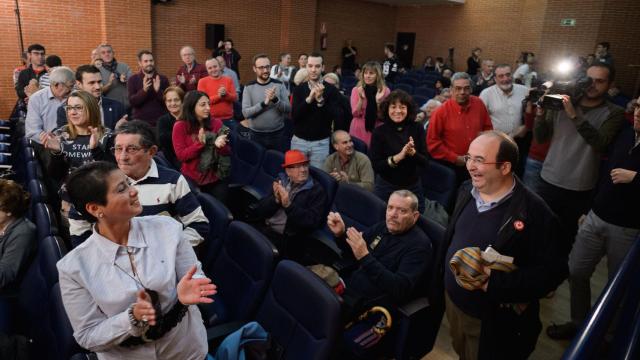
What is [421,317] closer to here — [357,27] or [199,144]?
[199,144]

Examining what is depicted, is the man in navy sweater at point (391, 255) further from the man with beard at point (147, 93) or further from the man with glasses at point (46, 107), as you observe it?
the man with beard at point (147, 93)

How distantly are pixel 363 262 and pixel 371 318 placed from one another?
307 millimetres

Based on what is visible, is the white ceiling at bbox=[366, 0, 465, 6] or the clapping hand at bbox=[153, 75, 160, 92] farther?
the white ceiling at bbox=[366, 0, 465, 6]

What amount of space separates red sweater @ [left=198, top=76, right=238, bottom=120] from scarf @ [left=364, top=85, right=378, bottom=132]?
162 cm

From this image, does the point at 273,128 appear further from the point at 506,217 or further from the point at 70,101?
the point at 506,217

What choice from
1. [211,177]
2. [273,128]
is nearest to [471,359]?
[211,177]

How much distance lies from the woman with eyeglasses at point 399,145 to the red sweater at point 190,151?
47.0 inches

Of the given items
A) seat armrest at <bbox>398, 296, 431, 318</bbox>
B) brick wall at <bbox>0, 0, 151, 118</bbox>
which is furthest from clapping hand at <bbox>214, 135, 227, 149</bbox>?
brick wall at <bbox>0, 0, 151, 118</bbox>

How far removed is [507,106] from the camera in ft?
13.8

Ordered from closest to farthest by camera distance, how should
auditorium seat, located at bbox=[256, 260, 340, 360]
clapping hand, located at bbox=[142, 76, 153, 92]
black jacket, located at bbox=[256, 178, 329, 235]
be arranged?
1. auditorium seat, located at bbox=[256, 260, 340, 360]
2. black jacket, located at bbox=[256, 178, 329, 235]
3. clapping hand, located at bbox=[142, 76, 153, 92]

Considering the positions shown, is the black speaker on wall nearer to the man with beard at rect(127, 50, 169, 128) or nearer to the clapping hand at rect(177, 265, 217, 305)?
the man with beard at rect(127, 50, 169, 128)

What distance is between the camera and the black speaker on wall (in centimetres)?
1078

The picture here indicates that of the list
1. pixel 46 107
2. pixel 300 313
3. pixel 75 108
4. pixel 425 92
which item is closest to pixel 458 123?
pixel 300 313

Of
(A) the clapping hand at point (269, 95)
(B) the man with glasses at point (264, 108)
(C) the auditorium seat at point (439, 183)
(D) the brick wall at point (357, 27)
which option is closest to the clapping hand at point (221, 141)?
(A) the clapping hand at point (269, 95)
